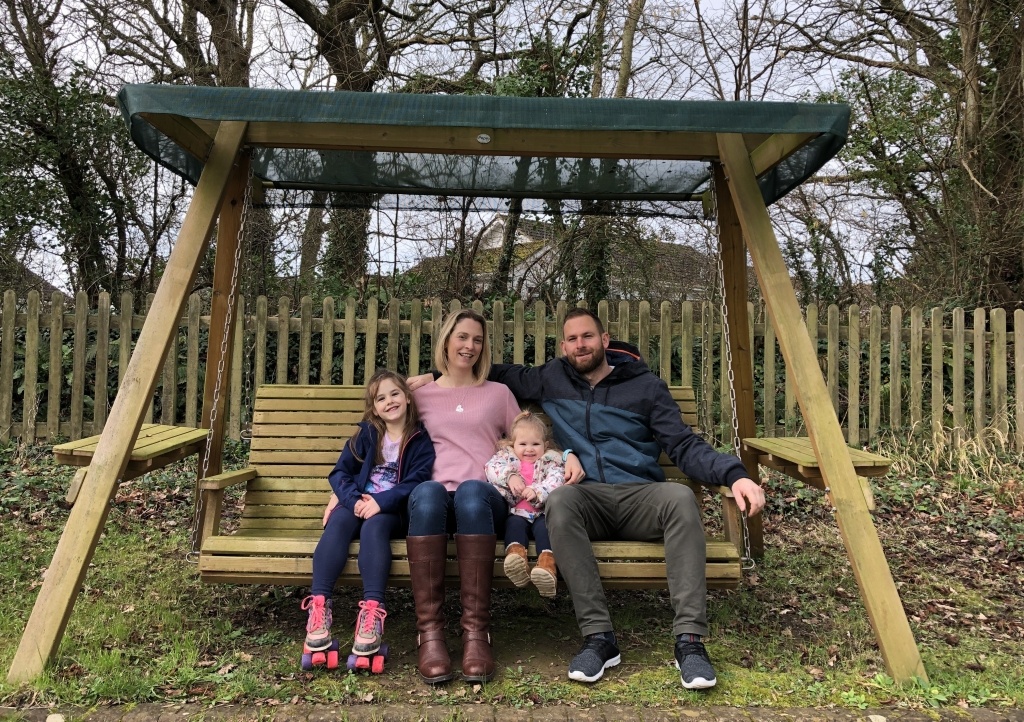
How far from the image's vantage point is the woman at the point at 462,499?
285 centimetres

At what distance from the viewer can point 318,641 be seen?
111 inches

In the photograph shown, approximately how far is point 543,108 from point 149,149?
190 centimetres

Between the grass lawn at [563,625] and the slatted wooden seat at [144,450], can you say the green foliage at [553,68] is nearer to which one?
the grass lawn at [563,625]

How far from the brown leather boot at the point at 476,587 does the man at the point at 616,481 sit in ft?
0.93

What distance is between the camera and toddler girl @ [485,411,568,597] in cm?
289

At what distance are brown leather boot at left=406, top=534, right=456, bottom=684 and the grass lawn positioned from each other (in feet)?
0.24

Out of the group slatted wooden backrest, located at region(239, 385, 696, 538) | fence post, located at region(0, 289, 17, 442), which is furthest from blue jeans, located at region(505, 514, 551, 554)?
fence post, located at region(0, 289, 17, 442)

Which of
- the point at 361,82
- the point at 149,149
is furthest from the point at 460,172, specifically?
the point at 361,82

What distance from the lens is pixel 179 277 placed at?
320 cm

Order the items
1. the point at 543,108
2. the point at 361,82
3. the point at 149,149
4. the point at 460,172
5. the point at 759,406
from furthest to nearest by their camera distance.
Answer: the point at 361,82 < the point at 759,406 < the point at 460,172 < the point at 149,149 < the point at 543,108

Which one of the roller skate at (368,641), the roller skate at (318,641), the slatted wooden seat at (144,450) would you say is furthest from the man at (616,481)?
the slatted wooden seat at (144,450)

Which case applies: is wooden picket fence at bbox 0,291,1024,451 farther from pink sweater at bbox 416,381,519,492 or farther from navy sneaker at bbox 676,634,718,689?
navy sneaker at bbox 676,634,718,689

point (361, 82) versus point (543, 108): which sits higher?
point (361, 82)

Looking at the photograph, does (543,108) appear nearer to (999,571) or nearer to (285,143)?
(285,143)
